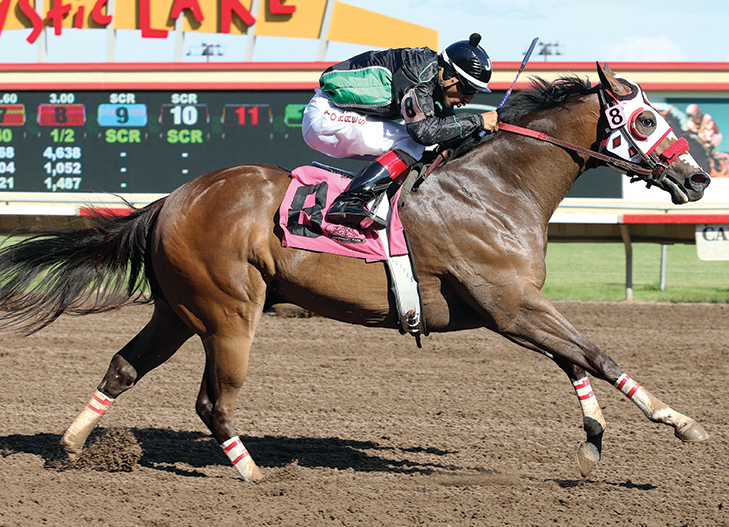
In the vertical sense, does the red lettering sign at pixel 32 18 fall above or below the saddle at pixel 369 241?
below

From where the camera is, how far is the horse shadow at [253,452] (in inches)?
173

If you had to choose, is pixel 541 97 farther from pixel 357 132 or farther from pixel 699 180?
pixel 357 132

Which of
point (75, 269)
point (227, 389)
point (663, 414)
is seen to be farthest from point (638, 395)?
point (75, 269)

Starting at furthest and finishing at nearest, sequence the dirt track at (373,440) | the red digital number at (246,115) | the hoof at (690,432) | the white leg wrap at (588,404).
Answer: the red digital number at (246,115)
the white leg wrap at (588,404)
the hoof at (690,432)
the dirt track at (373,440)

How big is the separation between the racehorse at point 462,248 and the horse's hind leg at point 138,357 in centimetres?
19

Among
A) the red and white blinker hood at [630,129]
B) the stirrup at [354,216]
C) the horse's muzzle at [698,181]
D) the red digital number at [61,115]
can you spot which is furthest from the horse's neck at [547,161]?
the red digital number at [61,115]

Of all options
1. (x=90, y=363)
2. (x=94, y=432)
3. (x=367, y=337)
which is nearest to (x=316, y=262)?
(x=94, y=432)

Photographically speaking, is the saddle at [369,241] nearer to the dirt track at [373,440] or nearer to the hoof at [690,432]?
the dirt track at [373,440]

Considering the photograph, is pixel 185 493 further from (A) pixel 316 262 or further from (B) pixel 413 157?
(B) pixel 413 157

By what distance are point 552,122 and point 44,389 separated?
432cm

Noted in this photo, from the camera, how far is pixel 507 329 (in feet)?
13.1

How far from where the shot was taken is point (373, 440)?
493 centimetres

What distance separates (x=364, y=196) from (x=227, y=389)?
4.13ft

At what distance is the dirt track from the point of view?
11.9ft
